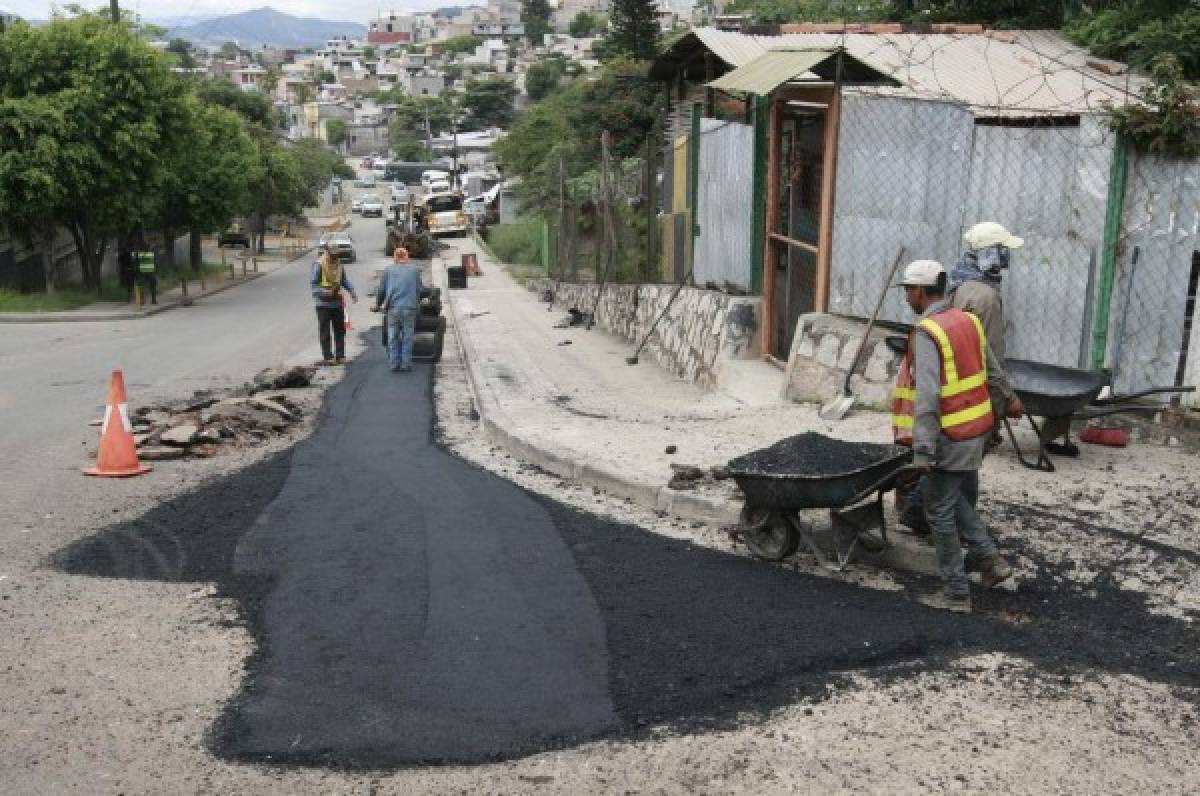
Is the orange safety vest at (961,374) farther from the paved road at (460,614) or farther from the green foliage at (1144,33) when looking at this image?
the green foliage at (1144,33)

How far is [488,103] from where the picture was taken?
15225 cm

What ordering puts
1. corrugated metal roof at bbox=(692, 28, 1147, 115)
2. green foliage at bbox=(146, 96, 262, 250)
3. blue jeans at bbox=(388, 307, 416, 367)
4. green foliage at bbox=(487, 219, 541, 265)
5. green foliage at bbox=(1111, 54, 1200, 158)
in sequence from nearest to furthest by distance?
green foliage at bbox=(1111, 54, 1200, 158) < corrugated metal roof at bbox=(692, 28, 1147, 115) < blue jeans at bbox=(388, 307, 416, 367) < green foliage at bbox=(146, 96, 262, 250) < green foliage at bbox=(487, 219, 541, 265)

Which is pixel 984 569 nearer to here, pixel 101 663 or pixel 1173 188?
pixel 1173 188

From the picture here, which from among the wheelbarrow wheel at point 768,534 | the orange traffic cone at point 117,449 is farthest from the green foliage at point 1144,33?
the orange traffic cone at point 117,449

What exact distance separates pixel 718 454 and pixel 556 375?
654cm

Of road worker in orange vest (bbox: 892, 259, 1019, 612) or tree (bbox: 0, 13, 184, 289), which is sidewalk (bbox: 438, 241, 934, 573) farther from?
tree (bbox: 0, 13, 184, 289)

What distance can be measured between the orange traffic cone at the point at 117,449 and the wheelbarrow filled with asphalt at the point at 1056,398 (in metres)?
6.89

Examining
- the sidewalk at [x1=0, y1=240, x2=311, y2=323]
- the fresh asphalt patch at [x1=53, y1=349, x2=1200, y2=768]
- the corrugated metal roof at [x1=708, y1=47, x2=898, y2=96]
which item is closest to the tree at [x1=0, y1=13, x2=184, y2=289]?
the sidewalk at [x1=0, y1=240, x2=311, y2=323]

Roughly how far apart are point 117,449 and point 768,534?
19.0 feet

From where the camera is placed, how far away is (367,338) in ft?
67.9

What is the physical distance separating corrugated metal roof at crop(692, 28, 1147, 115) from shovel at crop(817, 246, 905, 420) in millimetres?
1487

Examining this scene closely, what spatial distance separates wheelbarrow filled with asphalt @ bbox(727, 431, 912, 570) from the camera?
19.4 ft

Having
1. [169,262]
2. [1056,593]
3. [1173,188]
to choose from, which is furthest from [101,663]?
[169,262]

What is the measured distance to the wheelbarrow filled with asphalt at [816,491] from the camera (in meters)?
5.91
